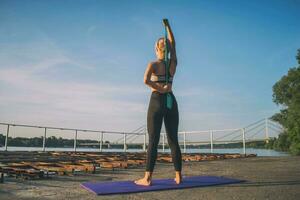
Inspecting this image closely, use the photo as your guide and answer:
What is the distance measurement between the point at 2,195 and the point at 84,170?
8.97ft

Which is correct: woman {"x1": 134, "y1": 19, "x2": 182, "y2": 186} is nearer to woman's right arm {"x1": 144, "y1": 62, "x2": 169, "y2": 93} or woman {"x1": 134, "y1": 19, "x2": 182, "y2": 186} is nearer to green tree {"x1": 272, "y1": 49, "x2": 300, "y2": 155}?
woman's right arm {"x1": 144, "y1": 62, "x2": 169, "y2": 93}

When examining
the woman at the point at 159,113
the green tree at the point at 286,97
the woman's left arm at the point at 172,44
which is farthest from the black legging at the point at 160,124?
the green tree at the point at 286,97

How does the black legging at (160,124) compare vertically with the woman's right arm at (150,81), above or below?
below

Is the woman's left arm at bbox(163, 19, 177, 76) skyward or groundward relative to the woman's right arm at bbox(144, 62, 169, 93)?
skyward

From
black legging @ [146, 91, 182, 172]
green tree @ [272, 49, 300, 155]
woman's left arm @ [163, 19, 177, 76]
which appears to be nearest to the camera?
black legging @ [146, 91, 182, 172]

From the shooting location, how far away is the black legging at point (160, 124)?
12.0 ft

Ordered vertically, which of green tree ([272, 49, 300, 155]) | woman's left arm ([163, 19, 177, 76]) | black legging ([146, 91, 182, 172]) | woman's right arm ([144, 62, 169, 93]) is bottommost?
black legging ([146, 91, 182, 172])

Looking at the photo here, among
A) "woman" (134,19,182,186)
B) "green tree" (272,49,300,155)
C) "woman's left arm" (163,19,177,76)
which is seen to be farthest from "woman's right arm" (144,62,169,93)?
"green tree" (272,49,300,155)

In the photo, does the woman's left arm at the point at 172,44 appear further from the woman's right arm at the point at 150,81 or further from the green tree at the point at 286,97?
the green tree at the point at 286,97

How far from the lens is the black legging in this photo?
3648 millimetres

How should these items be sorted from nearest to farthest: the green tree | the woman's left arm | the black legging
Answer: the black legging
the woman's left arm
the green tree

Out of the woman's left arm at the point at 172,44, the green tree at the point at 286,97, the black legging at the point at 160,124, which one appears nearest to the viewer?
the black legging at the point at 160,124

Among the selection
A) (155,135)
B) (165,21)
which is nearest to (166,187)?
(155,135)

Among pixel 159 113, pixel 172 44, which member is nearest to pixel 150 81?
pixel 159 113
